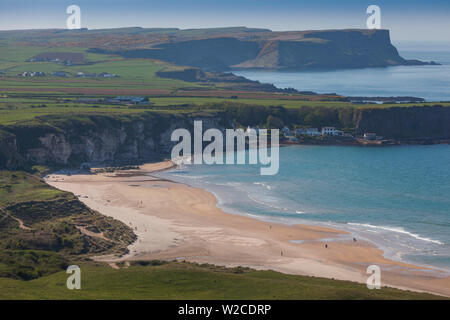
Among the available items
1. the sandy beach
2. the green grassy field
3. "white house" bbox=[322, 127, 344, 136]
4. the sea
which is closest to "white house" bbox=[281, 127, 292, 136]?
the sea

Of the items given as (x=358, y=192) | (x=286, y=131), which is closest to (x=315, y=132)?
(x=286, y=131)

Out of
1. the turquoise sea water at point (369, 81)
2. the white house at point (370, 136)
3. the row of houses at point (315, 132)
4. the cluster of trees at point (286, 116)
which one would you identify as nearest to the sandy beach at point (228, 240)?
the row of houses at point (315, 132)

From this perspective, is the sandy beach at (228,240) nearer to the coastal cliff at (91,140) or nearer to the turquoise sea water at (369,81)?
the coastal cliff at (91,140)

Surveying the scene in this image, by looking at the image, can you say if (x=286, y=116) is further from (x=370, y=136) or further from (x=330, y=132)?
(x=370, y=136)

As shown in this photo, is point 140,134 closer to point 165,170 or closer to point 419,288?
point 165,170

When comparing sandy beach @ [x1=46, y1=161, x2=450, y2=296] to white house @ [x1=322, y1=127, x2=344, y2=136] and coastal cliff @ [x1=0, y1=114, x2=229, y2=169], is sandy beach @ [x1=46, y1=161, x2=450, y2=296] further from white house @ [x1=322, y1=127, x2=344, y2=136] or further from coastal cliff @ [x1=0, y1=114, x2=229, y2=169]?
white house @ [x1=322, y1=127, x2=344, y2=136]

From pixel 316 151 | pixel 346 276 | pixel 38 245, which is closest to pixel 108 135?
pixel 316 151
